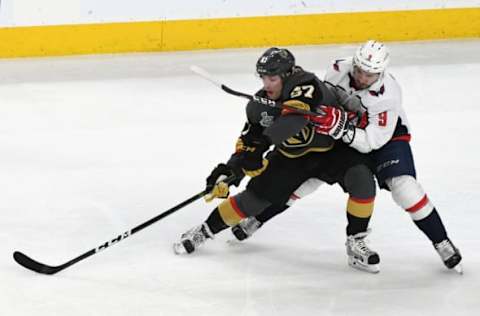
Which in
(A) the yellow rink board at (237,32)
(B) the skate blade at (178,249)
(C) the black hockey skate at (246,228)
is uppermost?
(C) the black hockey skate at (246,228)

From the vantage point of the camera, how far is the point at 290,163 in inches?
136

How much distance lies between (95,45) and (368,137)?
3687mm

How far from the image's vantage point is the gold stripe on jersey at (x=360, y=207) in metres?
3.35

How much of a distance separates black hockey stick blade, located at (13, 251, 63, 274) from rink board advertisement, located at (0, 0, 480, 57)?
3.36m

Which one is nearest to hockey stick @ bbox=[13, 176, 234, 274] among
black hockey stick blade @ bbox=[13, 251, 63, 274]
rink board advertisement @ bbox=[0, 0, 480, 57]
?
black hockey stick blade @ bbox=[13, 251, 63, 274]

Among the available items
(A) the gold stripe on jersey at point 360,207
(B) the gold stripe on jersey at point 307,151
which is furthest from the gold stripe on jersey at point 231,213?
(A) the gold stripe on jersey at point 360,207

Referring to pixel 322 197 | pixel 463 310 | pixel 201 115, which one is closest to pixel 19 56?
pixel 201 115

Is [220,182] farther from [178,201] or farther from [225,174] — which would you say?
[178,201]

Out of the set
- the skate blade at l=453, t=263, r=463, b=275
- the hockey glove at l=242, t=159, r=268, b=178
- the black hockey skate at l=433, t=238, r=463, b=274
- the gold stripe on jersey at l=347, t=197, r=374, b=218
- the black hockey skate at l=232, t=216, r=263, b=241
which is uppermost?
the hockey glove at l=242, t=159, r=268, b=178

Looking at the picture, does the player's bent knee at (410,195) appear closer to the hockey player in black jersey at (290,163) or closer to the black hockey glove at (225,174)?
the hockey player in black jersey at (290,163)

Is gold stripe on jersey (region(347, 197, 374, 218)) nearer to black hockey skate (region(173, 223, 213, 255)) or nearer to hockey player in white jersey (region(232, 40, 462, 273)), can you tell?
hockey player in white jersey (region(232, 40, 462, 273))

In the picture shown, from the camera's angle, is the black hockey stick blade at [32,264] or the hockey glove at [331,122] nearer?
the hockey glove at [331,122]

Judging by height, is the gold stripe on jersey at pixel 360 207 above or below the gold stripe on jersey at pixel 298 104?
below

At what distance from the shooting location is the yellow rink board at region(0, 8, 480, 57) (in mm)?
6609
